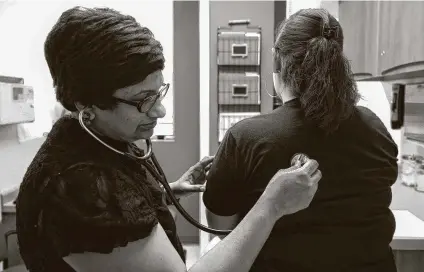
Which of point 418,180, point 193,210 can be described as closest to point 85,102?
point 418,180

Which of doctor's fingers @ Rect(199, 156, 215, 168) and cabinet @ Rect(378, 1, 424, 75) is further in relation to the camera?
cabinet @ Rect(378, 1, 424, 75)

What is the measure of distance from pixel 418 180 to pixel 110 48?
1833mm

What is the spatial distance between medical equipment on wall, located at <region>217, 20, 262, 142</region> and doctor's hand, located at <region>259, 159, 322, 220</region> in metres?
2.49

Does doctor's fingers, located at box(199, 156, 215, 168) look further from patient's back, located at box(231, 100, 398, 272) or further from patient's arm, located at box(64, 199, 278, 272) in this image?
patient's arm, located at box(64, 199, 278, 272)

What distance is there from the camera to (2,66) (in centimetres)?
370

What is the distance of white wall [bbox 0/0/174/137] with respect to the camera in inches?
154

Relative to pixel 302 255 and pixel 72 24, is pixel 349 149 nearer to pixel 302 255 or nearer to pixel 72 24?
pixel 302 255

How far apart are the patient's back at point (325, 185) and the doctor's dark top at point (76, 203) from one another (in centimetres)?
39

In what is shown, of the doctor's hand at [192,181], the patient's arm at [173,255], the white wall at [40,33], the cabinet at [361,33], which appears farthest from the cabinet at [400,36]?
the white wall at [40,33]

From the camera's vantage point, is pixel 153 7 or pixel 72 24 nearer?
pixel 72 24

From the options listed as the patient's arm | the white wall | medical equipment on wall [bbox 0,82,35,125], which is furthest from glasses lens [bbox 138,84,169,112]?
the white wall

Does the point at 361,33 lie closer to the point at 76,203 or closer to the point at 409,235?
the point at 409,235

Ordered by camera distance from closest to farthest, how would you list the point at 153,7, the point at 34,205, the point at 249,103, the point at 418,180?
the point at 34,205 < the point at 418,180 < the point at 249,103 < the point at 153,7

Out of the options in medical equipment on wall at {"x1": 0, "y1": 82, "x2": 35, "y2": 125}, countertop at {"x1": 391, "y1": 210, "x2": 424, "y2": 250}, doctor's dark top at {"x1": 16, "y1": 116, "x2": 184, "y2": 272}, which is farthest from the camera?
medical equipment on wall at {"x1": 0, "y1": 82, "x2": 35, "y2": 125}
